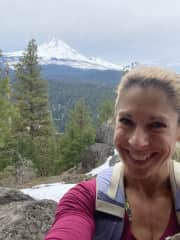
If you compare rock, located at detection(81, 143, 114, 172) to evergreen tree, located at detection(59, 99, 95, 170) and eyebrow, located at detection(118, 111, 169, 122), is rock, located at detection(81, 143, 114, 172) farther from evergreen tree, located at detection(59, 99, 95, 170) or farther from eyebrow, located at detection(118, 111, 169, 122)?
eyebrow, located at detection(118, 111, 169, 122)

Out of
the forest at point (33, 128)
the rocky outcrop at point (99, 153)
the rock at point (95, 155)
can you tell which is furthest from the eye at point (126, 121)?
the rock at point (95, 155)

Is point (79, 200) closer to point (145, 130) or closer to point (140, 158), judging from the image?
point (140, 158)

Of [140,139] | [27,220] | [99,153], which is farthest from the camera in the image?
[99,153]

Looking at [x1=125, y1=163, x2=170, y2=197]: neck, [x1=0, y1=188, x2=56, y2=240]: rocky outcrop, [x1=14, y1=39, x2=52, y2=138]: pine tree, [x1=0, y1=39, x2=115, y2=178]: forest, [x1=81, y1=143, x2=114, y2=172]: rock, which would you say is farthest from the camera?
[x1=14, y1=39, x2=52, y2=138]: pine tree

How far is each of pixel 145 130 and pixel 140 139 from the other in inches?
1.9

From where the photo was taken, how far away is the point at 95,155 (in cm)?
2738

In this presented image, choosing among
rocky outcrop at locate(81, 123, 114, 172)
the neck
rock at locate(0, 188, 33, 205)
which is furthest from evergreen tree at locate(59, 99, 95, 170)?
the neck

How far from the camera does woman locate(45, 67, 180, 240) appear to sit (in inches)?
74.3

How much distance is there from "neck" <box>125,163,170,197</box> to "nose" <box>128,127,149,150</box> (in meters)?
0.21

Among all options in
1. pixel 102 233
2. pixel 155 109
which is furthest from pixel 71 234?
pixel 155 109

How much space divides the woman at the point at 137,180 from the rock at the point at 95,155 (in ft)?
78.4

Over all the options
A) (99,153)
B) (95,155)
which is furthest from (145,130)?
(95,155)

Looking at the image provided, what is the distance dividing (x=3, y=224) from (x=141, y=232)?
2540mm

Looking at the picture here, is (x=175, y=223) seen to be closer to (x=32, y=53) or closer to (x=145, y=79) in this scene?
(x=145, y=79)
